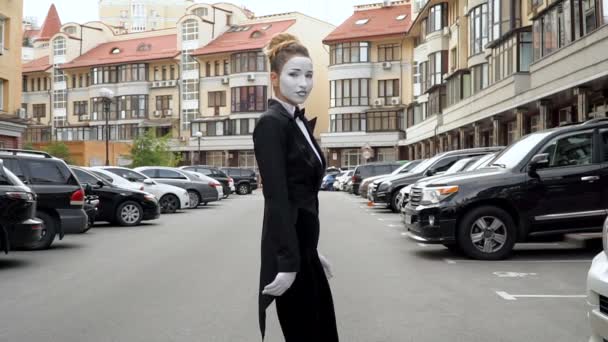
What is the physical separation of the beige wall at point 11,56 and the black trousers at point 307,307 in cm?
3922

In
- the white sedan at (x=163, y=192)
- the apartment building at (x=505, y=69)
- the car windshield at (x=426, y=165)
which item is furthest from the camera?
the white sedan at (x=163, y=192)

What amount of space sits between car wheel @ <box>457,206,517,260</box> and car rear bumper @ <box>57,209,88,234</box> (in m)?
6.87

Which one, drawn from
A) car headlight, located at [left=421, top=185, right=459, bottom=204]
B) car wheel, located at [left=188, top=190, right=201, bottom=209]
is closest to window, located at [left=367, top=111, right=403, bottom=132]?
car wheel, located at [left=188, top=190, right=201, bottom=209]

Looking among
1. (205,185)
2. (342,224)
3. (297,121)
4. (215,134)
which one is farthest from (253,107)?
(297,121)

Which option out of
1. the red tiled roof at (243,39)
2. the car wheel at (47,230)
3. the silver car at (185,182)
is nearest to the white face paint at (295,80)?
the car wheel at (47,230)

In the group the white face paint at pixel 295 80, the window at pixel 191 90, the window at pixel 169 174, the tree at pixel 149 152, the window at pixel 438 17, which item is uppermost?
the window at pixel 438 17

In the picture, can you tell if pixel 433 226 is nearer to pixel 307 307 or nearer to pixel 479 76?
pixel 307 307

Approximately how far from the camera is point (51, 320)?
6895 mm

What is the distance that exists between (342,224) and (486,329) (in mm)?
12739

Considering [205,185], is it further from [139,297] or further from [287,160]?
[287,160]

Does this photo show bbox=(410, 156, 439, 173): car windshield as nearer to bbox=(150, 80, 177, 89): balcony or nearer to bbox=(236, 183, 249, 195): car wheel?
bbox=(236, 183, 249, 195): car wheel

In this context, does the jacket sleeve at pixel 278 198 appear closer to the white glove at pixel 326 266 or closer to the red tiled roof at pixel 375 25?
the white glove at pixel 326 266

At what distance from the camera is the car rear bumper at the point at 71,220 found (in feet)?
44.6

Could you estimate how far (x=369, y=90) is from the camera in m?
70.8
